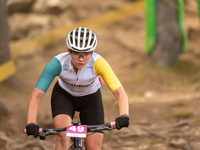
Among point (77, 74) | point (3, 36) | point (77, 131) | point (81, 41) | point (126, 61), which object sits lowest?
point (77, 131)

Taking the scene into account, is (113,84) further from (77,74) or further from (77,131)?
(77,131)

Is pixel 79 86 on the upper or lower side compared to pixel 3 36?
lower

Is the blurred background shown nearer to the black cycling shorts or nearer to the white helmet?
the black cycling shorts

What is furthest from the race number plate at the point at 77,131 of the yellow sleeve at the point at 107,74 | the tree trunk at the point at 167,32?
the tree trunk at the point at 167,32

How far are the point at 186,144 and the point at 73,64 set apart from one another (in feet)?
11.3

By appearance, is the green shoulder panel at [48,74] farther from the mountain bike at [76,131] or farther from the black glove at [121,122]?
the black glove at [121,122]

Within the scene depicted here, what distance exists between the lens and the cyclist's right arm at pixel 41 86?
378cm

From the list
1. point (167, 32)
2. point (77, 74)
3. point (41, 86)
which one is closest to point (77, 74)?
point (77, 74)

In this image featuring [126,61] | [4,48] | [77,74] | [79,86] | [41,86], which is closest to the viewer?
[41,86]

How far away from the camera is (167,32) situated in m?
12.6

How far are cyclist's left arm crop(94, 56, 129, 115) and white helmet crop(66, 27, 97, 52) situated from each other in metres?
0.30

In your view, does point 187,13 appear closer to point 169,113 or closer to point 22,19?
point 22,19

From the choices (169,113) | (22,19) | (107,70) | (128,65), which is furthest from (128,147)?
(22,19)

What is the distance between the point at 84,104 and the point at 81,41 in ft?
3.33
